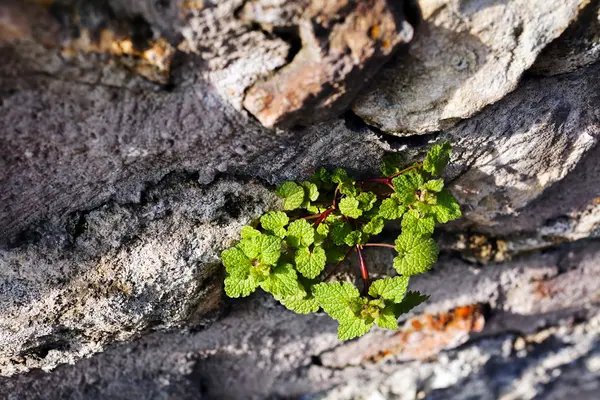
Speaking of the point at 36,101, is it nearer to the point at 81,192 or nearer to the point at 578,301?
the point at 81,192

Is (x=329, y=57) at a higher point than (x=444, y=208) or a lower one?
higher

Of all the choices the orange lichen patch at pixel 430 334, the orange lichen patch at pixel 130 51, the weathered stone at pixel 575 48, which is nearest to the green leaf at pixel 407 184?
the weathered stone at pixel 575 48

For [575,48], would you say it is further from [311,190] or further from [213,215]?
[213,215]

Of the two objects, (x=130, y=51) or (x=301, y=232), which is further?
(x=301, y=232)

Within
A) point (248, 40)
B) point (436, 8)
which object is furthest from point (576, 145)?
point (248, 40)

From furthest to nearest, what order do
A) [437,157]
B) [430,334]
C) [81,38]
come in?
[430,334]
[437,157]
[81,38]

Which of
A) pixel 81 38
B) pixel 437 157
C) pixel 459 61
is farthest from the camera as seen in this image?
pixel 437 157

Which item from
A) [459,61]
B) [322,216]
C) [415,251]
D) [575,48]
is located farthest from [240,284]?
[575,48]
